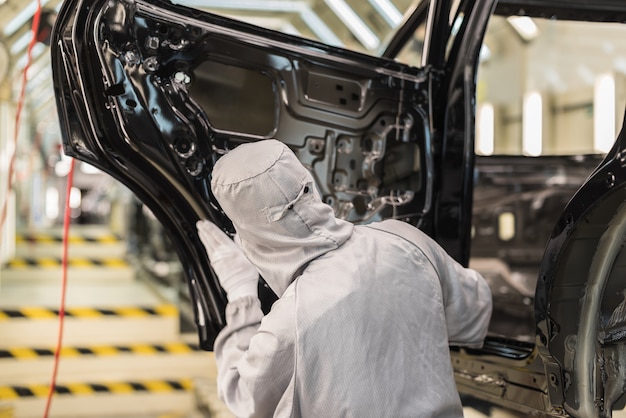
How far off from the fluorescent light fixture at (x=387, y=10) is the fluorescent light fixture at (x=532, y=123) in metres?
3.38

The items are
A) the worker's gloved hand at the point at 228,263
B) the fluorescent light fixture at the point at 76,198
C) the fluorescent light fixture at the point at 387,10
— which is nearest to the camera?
the worker's gloved hand at the point at 228,263

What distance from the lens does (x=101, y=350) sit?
5.74 metres

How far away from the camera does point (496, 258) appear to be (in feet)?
15.4

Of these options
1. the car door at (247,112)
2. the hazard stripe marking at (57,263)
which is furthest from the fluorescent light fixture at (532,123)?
the car door at (247,112)

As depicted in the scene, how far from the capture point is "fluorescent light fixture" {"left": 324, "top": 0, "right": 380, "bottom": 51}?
4596 millimetres

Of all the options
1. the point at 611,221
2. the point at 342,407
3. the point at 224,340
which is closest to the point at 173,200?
the point at 224,340

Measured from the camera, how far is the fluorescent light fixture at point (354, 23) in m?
4.60

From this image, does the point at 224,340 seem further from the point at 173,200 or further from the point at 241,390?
the point at 173,200

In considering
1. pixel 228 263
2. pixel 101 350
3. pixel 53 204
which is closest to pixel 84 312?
pixel 101 350

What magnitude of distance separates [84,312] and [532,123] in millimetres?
4251

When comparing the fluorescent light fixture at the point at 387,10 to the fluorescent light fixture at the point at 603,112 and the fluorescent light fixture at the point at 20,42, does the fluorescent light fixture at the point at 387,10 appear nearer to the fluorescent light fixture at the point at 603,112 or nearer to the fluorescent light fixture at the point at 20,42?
the fluorescent light fixture at the point at 603,112

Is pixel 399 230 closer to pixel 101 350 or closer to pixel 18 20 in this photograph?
pixel 101 350

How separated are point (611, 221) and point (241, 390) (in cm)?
108

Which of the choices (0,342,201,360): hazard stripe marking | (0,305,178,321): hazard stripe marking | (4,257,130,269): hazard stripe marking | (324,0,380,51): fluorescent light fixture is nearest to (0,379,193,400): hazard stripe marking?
(0,342,201,360): hazard stripe marking
